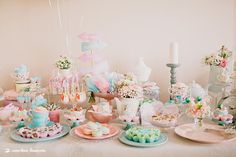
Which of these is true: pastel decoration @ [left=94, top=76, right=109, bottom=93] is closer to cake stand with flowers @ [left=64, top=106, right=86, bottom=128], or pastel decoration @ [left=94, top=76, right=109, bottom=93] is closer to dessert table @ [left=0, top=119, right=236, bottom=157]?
cake stand with flowers @ [left=64, top=106, right=86, bottom=128]

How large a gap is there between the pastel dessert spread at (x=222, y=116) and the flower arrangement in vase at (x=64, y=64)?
655 millimetres

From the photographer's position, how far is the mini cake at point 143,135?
1096 mm

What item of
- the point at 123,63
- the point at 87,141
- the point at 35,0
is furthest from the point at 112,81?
the point at 35,0

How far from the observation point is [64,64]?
1432mm

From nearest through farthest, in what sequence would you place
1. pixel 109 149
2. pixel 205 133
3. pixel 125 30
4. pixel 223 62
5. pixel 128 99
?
pixel 109 149, pixel 205 133, pixel 128 99, pixel 223 62, pixel 125 30

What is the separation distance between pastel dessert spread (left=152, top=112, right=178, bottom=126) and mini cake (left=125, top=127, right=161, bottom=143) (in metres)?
0.09

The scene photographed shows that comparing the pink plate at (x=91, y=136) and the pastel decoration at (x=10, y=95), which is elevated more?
the pastel decoration at (x=10, y=95)

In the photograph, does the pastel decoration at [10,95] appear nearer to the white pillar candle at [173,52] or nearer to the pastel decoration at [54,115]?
the pastel decoration at [54,115]

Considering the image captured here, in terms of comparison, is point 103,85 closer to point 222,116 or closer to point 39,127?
point 39,127

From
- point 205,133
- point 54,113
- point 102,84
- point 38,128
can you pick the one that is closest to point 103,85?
point 102,84

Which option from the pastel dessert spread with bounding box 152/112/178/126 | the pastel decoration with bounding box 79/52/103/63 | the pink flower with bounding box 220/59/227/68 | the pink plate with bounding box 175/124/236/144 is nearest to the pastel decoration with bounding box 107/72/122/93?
the pastel decoration with bounding box 79/52/103/63

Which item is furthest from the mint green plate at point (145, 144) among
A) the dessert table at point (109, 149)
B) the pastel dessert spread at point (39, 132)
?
the pastel dessert spread at point (39, 132)

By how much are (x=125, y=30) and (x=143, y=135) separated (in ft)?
2.19

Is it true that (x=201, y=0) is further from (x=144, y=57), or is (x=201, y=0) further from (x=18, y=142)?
(x=18, y=142)
